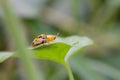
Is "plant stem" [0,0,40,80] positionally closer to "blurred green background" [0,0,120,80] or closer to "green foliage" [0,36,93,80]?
"green foliage" [0,36,93,80]

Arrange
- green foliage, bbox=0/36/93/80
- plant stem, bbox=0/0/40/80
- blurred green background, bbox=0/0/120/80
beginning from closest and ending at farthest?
plant stem, bbox=0/0/40/80 → green foliage, bbox=0/36/93/80 → blurred green background, bbox=0/0/120/80

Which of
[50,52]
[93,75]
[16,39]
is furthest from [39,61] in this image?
[16,39]

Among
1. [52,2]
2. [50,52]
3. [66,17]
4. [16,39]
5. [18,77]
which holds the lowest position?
[16,39]

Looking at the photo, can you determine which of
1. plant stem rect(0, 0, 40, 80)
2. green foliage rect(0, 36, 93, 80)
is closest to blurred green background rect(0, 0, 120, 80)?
green foliage rect(0, 36, 93, 80)

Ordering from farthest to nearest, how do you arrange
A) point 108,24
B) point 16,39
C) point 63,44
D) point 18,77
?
1. point 108,24
2. point 18,77
3. point 63,44
4. point 16,39

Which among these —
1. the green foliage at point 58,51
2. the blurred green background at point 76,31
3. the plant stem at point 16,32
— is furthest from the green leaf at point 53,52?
the blurred green background at point 76,31

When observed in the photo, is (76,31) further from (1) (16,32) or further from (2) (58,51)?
(1) (16,32)

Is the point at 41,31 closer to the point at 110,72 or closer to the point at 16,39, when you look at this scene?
the point at 110,72

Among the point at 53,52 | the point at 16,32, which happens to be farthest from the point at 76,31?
the point at 16,32

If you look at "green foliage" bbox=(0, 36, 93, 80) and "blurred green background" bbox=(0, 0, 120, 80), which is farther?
"blurred green background" bbox=(0, 0, 120, 80)
